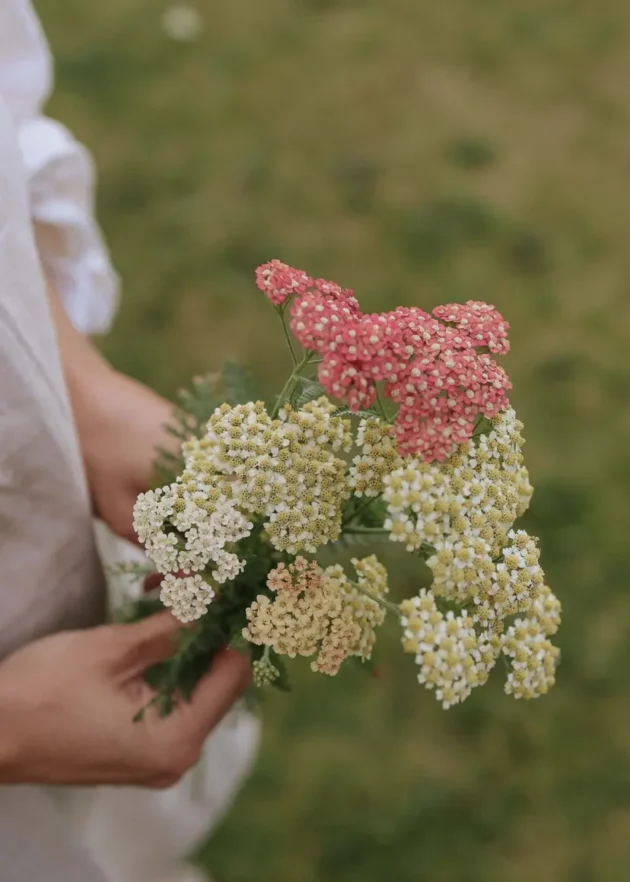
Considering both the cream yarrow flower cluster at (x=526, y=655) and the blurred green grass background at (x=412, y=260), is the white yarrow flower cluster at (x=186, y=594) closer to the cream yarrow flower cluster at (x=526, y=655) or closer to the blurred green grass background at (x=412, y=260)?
the cream yarrow flower cluster at (x=526, y=655)

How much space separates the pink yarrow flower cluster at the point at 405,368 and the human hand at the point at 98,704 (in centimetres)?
33

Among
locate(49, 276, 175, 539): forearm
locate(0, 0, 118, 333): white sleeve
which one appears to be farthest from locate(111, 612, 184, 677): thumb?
locate(0, 0, 118, 333): white sleeve

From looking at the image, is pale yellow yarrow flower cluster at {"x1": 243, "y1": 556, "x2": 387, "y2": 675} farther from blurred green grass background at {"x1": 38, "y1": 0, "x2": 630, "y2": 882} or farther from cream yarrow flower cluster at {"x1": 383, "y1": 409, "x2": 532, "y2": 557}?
blurred green grass background at {"x1": 38, "y1": 0, "x2": 630, "y2": 882}

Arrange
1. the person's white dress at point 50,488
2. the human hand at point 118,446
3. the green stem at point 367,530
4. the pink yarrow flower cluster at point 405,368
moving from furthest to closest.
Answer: the human hand at point 118,446, the person's white dress at point 50,488, the green stem at point 367,530, the pink yarrow flower cluster at point 405,368

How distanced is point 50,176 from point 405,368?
61 cm

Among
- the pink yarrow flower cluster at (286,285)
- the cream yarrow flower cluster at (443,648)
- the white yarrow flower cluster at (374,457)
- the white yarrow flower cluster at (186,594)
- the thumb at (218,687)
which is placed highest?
the pink yarrow flower cluster at (286,285)

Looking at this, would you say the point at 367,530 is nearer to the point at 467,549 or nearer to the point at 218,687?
the point at 467,549

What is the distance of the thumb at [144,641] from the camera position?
0.76 m

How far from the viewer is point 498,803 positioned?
1523mm

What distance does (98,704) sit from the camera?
77 cm

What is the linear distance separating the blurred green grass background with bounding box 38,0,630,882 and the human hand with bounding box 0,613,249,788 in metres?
0.82

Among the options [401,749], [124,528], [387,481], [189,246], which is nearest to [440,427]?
[387,481]

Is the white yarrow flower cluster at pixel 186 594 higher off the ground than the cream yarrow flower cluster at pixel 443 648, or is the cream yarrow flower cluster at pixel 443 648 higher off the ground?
the cream yarrow flower cluster at pixel 443 648

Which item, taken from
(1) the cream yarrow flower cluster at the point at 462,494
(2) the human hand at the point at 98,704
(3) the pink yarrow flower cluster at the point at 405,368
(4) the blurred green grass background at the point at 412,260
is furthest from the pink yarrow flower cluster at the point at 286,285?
(4) the blurred green grass background at the point at 412,260
